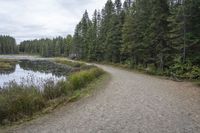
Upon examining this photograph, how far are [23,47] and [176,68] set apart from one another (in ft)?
541

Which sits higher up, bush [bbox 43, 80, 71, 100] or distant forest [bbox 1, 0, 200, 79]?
distant forest [bbox 1, 0, 200, 79]

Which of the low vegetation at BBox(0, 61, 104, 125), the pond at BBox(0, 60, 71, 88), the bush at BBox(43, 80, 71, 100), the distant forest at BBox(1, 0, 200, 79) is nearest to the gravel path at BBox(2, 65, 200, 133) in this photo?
the low vegetation at BBox(0, 61, 104, 125)

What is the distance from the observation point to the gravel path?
671 cm

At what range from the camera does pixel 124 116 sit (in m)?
7.94

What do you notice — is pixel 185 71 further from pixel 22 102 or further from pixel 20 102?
pixel 20 102

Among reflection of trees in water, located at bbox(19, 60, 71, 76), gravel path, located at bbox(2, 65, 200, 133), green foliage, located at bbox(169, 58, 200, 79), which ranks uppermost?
green foliage, located at bbox(169, 58, 200, 79)

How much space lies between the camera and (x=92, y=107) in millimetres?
9398

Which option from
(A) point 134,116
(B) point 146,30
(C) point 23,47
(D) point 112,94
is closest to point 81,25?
(B) point 146,30

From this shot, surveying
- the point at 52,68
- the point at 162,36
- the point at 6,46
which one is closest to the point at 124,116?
the point at 162,36

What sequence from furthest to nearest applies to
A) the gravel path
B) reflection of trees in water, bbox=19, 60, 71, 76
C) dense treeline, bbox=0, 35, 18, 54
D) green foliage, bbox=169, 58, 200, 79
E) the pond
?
dense treeline, bbox=0, 35, 18, 54 → reflection of trees in water, bbox=19, 60, 71, 76 → green foliage, bbox=169, 58, 200, 79 → the pond → the gravel path

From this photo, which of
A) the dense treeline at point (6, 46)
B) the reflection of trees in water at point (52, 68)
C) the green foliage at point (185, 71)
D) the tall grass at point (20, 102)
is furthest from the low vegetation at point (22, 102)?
Result: the dense treeline at point (6, 46)

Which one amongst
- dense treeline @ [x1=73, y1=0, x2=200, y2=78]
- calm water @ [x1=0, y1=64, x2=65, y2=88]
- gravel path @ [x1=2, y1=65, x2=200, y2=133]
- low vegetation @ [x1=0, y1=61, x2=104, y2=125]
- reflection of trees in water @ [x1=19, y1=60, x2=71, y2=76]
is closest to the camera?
gravel path @ [x1=2, y1=65, x2=200, y2=133]

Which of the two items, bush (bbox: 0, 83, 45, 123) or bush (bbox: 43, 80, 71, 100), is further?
bush (bbox: 43, 80, 71, 100)

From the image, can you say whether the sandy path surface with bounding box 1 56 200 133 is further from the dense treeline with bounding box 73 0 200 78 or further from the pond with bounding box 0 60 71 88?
the dense treeline with bounding box 73 0 200 78
